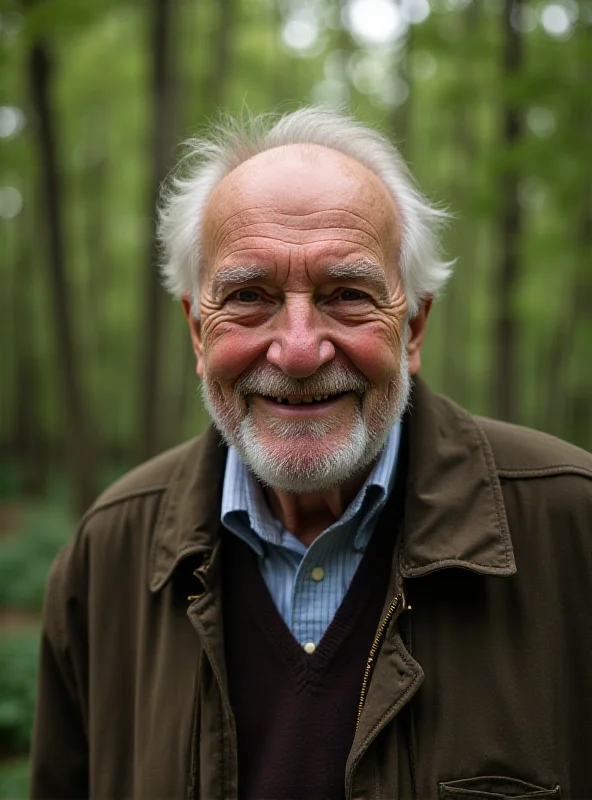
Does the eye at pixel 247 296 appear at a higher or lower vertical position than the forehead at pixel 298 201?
lower

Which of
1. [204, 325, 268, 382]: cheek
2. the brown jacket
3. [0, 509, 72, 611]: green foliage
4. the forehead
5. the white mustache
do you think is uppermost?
the forehead

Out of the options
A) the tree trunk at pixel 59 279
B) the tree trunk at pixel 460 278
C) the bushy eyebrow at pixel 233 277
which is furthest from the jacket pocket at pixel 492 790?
the tree trunk at pixel 460 278

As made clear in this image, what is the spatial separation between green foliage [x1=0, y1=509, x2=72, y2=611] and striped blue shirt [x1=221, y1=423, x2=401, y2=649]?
7.17 metres

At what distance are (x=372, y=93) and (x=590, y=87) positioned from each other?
967 cm

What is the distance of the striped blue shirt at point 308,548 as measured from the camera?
2199 millimetres

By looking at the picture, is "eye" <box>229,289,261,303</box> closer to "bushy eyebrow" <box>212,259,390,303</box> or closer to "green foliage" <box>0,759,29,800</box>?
"bushy eyebrow" <box>212,259,390,303</box>

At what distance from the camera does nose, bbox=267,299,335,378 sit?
6.87 ft

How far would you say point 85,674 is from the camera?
2506mm

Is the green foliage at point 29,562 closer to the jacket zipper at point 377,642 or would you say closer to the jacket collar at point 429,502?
the jacket collar at point 429,502

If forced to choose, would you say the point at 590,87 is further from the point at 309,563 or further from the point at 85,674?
the point at 85,674

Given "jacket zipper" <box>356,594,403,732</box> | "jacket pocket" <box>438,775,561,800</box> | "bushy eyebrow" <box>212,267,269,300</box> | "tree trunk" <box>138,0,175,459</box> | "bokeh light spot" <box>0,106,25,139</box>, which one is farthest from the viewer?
"bokeh light spot" <box>0,106,25,139</box>

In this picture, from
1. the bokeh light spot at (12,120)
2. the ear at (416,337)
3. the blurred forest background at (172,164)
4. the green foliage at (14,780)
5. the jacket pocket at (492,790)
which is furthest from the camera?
the bokeh light spot at (12,120)

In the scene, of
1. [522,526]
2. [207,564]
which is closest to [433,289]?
[522,526]

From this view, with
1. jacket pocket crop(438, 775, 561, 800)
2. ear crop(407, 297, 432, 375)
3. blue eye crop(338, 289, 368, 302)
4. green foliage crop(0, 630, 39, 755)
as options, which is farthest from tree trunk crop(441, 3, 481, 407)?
jacket pocket crop(438, 775, 561, 800)
